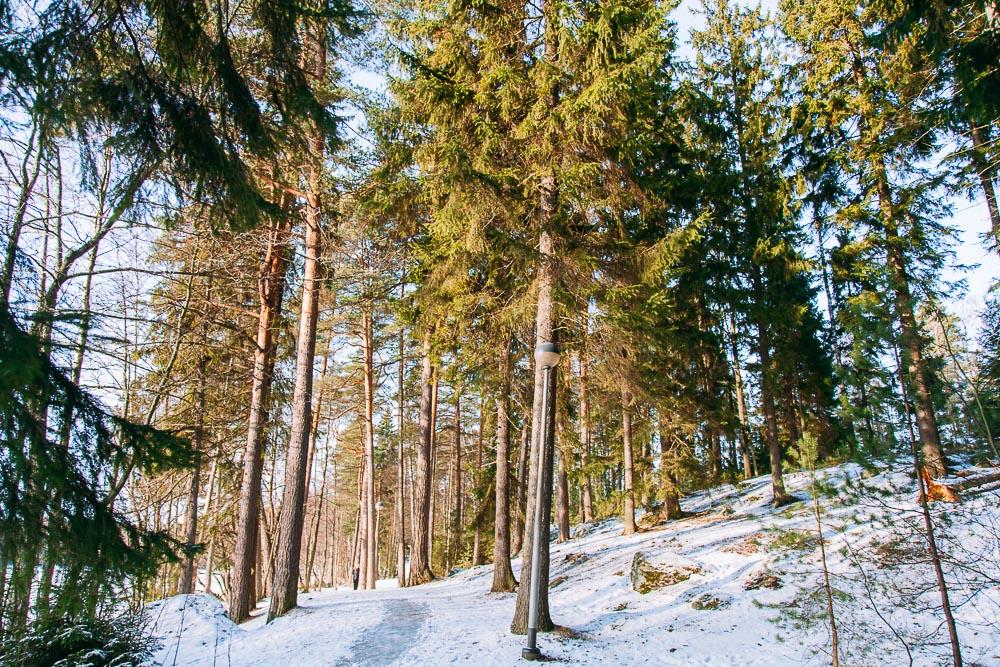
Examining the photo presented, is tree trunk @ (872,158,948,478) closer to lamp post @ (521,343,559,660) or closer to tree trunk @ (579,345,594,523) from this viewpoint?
lamp post @ (521,343,559,660)

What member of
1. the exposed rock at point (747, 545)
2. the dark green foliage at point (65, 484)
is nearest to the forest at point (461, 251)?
the dark green foliage at point (65, 484)

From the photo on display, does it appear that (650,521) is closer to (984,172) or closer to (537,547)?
(537,547)

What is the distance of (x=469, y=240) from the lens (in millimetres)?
8336

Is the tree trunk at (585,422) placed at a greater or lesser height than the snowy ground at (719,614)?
greater

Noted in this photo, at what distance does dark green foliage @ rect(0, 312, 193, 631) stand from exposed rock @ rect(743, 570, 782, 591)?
8275 mm

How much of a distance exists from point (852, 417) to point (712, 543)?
23.0 feet

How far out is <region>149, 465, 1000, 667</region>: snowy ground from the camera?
5711 mm

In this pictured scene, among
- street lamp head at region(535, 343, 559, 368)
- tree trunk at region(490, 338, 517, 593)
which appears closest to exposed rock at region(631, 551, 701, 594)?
tree trunk at region(490, 338, 517, 593)

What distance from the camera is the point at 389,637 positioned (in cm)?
804

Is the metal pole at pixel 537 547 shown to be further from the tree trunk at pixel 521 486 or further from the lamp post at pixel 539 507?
the tree trunk at pixel 521 486

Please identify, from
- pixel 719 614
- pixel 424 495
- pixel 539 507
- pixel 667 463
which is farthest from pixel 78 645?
pixel 667 463

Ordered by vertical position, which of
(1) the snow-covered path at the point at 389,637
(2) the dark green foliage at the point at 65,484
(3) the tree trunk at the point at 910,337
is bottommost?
(1) the snow-covered path at the point at 389,637

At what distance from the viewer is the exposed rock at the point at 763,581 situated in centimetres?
853

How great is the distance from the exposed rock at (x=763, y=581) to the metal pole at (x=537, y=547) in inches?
151
